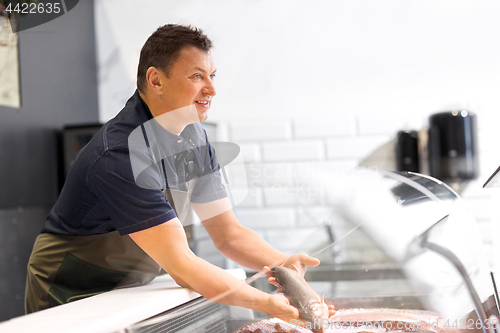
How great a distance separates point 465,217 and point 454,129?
49.1 inches

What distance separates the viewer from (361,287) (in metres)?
0.52

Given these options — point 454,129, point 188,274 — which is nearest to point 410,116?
point 454,129

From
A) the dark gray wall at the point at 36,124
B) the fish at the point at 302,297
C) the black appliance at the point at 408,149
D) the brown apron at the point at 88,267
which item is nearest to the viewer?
the fish at the point at 302,297

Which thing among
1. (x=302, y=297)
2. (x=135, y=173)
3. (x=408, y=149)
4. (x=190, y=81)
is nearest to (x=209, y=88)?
(x=190, y=81)

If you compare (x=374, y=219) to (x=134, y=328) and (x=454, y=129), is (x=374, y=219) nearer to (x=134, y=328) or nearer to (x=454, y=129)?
(x=134, y=328)

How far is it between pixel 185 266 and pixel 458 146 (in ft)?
4.65

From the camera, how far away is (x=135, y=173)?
0.54 m

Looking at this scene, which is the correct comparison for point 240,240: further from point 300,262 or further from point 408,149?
point 408,149

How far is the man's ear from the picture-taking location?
53 centimetres

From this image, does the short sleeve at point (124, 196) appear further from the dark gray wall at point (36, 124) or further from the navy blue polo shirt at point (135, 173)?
the dark gray wall at point (36, 124)

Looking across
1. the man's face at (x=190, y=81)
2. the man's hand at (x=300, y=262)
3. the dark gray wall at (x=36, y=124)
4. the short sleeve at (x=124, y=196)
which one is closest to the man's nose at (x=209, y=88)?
the man's face at (x=190, y=81)

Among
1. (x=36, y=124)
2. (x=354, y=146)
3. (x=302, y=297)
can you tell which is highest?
(x=36, y=124)

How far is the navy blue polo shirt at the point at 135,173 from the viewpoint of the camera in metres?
0.51

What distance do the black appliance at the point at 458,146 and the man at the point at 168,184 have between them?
1322 millimetres
